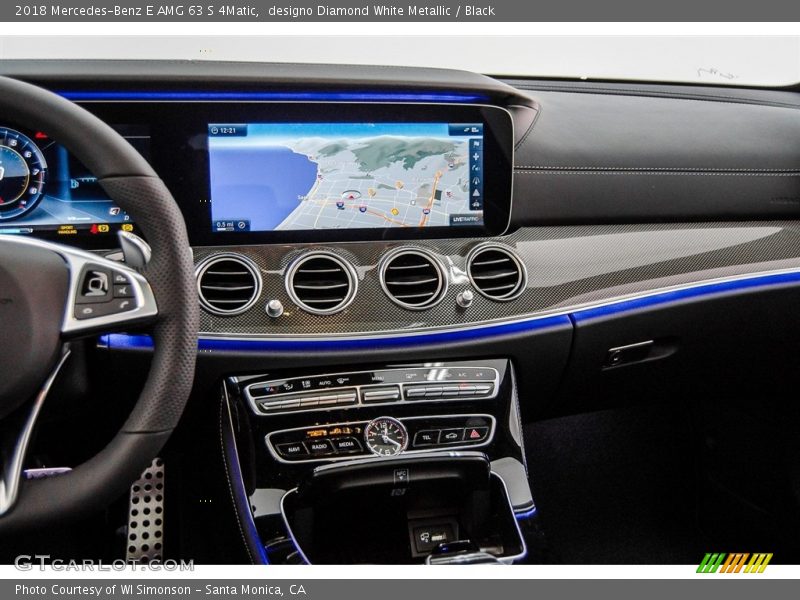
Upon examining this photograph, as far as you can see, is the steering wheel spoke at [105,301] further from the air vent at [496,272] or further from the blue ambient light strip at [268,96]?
the air vent at [496,272]

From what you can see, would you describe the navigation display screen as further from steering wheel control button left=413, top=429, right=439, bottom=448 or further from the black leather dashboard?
steering wheel control button left=413, top=429, right=439, bottom=448

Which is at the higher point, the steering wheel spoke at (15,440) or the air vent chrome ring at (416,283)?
the air vent chrome ring at (416,283)

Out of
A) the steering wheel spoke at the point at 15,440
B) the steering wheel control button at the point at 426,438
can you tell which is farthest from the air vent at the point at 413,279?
the steering wheel spoke at the point at 15,440

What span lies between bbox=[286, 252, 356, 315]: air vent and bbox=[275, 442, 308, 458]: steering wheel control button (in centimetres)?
25

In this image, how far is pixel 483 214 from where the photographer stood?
160 cm

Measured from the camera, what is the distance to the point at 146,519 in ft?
5.61

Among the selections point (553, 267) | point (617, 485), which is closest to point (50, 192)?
point (553, 267)

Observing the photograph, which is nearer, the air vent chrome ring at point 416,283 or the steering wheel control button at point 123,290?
the steering wheel control button at point 123,290

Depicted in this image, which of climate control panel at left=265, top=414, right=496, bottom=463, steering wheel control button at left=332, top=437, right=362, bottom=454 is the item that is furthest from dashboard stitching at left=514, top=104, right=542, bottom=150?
steering wheel control button at left=332, top=437, right=362, bottom=454

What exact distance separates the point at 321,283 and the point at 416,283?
0.61ft

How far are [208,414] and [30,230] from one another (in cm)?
48

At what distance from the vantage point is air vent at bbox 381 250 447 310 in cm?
151

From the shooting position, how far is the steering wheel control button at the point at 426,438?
57.4 inches

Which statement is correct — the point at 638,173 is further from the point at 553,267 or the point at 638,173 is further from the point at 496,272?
the point at 496,272
